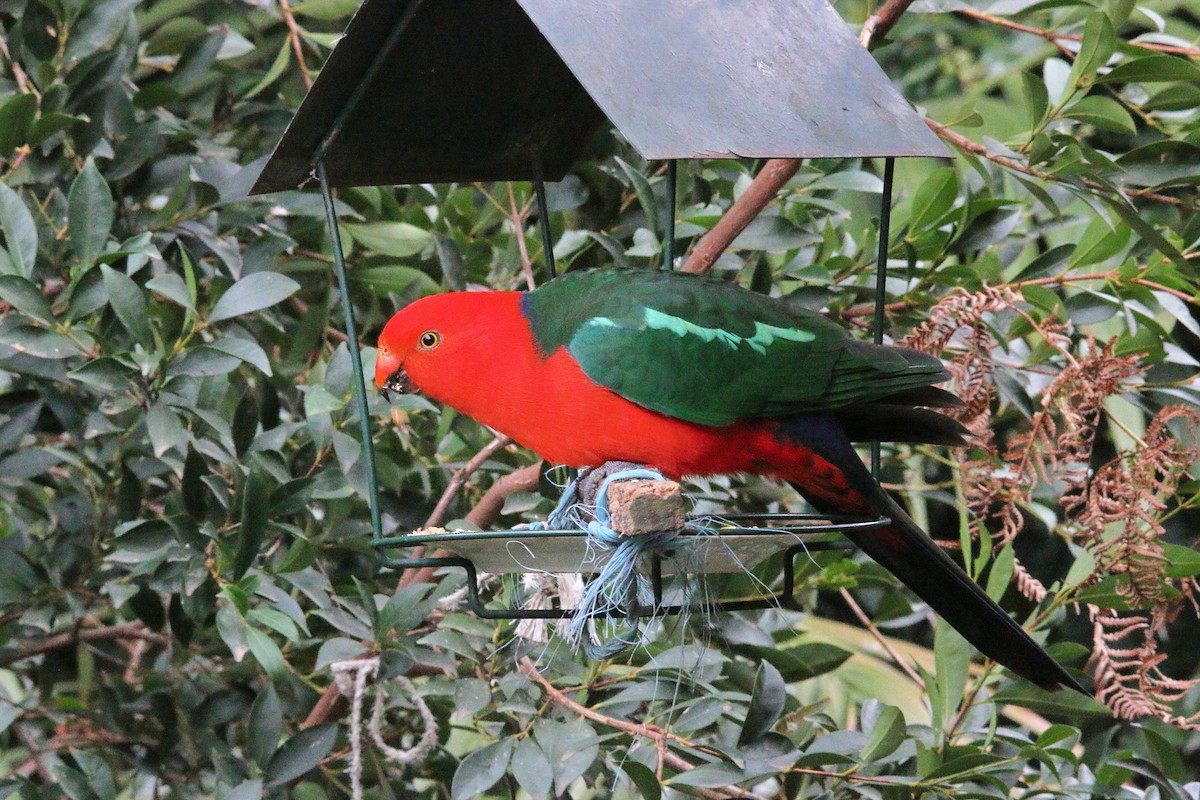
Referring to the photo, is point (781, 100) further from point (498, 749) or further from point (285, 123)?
point (285, 123)

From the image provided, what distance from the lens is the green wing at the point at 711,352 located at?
1.98 m

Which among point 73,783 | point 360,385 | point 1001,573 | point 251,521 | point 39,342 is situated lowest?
point 73,783

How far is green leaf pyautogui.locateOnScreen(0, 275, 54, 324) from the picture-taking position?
2248 millimetres

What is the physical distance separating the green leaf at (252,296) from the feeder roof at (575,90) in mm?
240

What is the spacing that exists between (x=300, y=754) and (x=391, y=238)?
114cm

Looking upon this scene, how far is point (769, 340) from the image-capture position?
80.0 inches

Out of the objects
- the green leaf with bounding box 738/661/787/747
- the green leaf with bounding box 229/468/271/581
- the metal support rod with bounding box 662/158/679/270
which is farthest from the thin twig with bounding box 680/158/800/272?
the green leaf with bounding box 229/468/271/581

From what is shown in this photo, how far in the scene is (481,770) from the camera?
2244 mm

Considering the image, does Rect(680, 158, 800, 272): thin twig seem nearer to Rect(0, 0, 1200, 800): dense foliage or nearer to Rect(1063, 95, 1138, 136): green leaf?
Rect(0, 0, 1200, 800): dense foliage

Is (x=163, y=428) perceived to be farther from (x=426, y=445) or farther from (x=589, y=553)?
(x=589, y=553)

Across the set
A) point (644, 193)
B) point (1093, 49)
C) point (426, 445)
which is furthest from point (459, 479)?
point (1093, 49)

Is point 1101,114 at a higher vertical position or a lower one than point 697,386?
higher

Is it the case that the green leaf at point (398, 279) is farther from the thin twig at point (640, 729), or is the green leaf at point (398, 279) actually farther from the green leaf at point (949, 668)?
the green leaf at point (949, 668)

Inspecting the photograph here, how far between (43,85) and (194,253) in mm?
484
